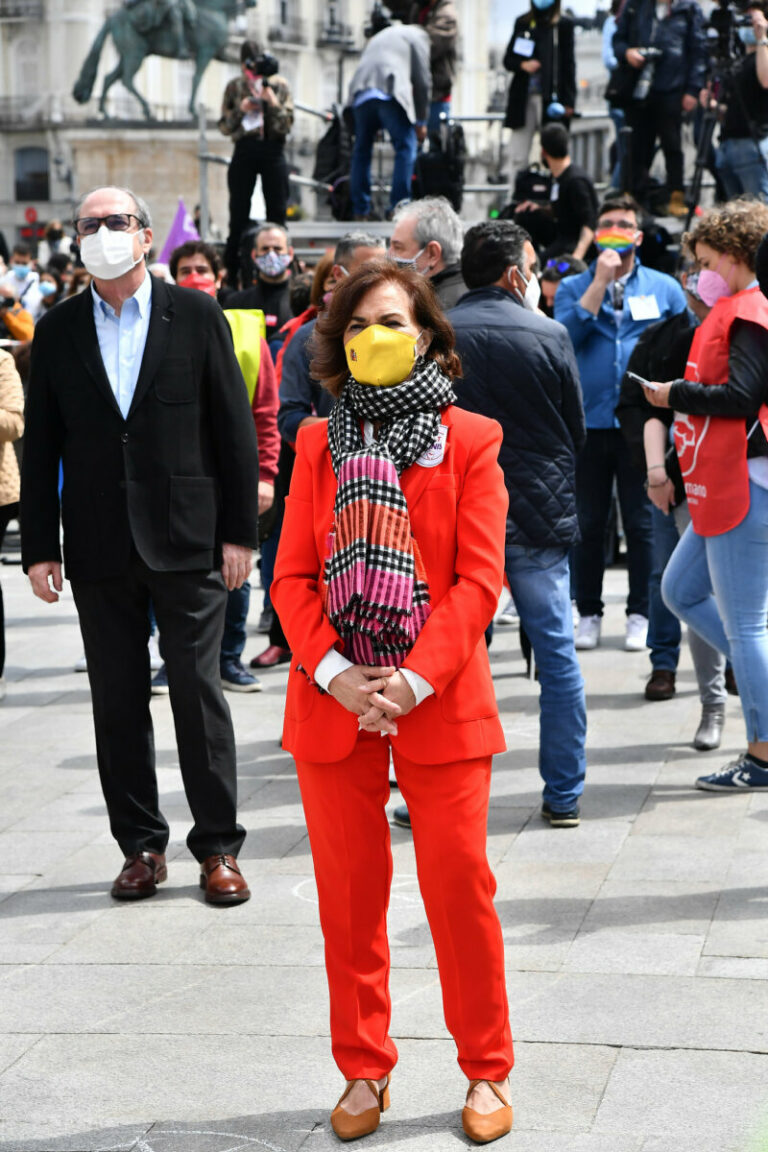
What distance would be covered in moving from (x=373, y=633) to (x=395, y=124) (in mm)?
10567

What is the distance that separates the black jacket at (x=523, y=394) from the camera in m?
5.67

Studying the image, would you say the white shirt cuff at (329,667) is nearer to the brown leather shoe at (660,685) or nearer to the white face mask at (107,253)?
the white face mask at (107,253)

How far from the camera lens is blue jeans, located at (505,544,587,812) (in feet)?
18.8

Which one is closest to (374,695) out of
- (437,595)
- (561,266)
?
(437,595)

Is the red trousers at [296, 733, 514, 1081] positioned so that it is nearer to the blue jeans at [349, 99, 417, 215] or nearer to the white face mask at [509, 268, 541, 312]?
the white face mask at [509, 268, 541, 312]

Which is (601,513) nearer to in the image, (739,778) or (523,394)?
(739,778)

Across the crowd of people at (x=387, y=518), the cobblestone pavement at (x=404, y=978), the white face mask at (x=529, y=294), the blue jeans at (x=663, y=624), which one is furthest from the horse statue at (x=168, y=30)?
the cobblestone pavement at (x=404, y=978)

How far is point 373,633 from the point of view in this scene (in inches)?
137

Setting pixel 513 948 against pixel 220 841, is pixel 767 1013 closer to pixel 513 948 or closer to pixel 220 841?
pixel 513 948

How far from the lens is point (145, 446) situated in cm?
509

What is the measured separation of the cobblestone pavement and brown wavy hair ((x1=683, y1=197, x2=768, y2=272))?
Answer: 1.92m

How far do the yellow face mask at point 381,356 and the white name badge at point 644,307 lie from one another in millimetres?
5302

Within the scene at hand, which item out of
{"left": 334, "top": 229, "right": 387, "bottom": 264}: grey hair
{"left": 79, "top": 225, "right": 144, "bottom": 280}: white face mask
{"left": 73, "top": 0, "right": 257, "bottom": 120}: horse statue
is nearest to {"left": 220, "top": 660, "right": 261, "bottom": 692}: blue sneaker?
{"left": 334, "top": 229, "right": 387, "bottom": 264}: grey hair

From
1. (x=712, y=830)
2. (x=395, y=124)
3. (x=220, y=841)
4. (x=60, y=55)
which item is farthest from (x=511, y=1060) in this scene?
(x=60, y=55)
